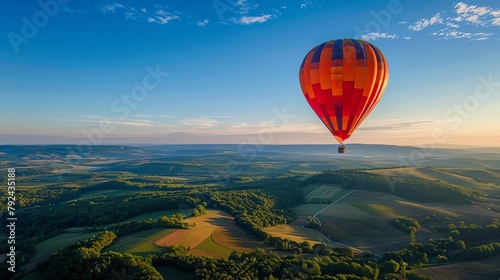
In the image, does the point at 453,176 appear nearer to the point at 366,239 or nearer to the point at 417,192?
the point at 417,192

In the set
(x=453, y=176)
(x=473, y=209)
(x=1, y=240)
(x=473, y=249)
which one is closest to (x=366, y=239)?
(x=473, y=249)

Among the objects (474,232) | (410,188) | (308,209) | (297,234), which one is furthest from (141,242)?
(410,188)

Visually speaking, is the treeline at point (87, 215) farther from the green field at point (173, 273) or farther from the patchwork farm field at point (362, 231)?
the patchwork farm field at point (362, 231)

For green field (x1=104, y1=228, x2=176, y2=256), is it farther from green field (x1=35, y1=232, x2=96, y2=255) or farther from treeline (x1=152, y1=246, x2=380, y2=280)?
green field (x1=35, y1=232, x2=96, y2=255)

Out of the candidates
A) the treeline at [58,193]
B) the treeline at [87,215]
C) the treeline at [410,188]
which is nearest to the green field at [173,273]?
the treeline at [87,215]

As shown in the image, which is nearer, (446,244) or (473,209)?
(446,244)

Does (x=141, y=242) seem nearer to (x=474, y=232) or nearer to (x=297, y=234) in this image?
(x=297, y=234)
